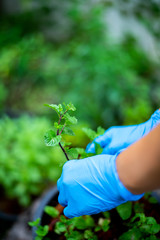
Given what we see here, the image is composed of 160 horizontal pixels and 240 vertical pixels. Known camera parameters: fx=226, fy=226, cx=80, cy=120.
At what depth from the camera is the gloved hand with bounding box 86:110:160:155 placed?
0.80 m

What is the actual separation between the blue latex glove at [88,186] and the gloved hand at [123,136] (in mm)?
186

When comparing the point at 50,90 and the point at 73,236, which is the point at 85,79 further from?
the point at 73,236

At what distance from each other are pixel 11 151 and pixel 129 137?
896mm

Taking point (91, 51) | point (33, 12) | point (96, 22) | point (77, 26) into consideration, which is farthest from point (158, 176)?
point (33, 12)

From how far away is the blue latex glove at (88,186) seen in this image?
0.60 m

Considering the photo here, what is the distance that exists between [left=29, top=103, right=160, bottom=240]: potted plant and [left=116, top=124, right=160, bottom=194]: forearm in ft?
0.53

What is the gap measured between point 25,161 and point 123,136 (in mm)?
724

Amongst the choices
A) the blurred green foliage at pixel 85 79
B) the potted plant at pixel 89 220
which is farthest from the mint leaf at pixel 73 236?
the blurred green foliage at pixel 85 79

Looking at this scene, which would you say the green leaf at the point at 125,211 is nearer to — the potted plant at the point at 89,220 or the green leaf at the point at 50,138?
the potted plant at the point at 89,220

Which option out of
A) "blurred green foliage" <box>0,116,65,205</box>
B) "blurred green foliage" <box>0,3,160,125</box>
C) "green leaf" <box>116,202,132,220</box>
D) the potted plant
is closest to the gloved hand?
the potted plant

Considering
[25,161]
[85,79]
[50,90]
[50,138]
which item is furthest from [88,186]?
[50,90]

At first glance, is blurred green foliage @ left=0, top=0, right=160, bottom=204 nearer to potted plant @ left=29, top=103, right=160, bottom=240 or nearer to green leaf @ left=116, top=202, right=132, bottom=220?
potted plant @ left=29, top=103, right=160, bottom=240

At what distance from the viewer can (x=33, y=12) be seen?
111 inches

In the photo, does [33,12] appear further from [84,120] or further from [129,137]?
[129,137]
